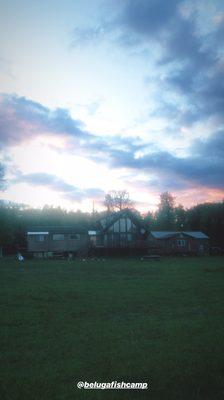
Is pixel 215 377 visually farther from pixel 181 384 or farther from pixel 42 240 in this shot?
pixel 42 240

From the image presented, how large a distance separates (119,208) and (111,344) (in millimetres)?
73227

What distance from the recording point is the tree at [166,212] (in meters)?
103

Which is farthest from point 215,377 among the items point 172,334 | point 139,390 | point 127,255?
point 127,255

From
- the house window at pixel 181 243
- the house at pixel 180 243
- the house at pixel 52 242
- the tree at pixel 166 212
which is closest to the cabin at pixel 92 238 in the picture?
the house at pixel 52 242

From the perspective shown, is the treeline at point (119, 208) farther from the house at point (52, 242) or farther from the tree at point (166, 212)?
the house at point (52, 242)

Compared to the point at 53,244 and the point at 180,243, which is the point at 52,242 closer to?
the point at 53,244

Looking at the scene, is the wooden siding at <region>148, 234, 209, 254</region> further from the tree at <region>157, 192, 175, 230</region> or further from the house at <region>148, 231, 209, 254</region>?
the tree at <region>157, 192, 175, 230</region>

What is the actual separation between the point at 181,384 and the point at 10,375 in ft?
11.8

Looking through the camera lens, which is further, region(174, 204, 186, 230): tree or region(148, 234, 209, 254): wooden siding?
region(174, 204, 186, 230): tree

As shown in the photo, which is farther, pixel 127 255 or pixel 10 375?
pixel 127 255

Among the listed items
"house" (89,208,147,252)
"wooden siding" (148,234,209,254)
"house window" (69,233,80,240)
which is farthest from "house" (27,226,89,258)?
"wooden siding" (148,234,209,254)

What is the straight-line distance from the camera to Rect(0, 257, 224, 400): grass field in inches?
262

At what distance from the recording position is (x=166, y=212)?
10612 centimetres

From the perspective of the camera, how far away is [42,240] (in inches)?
2406
